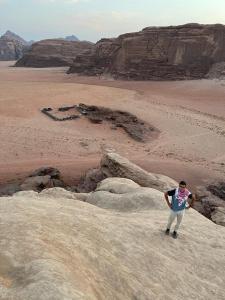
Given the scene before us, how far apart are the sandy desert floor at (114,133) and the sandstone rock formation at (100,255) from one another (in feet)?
42.6

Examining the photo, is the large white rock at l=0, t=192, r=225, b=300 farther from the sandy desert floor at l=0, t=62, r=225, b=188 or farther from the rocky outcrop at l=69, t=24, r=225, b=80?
the rocky outcrop at l=69, t=24, r=225, b=80

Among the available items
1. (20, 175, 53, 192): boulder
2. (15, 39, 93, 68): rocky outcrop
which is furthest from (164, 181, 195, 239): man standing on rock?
(15, 39, 93, 68): rocky outcrop

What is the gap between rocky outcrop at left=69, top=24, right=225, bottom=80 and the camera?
6178 cm

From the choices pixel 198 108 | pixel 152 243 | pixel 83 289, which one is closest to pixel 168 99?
pixel 198 108

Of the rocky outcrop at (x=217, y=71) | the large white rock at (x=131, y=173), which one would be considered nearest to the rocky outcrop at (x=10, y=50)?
the rocky outcrop at (x=217, y=71)

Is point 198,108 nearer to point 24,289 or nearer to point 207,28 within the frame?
point 207,28

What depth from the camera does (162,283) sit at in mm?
9602

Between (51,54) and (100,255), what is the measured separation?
95.9 meters

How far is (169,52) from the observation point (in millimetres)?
63531

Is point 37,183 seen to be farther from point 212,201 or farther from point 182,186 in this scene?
point 182,186

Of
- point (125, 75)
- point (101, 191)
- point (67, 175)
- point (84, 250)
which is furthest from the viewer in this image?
point (125, 75)

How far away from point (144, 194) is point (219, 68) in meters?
48.2

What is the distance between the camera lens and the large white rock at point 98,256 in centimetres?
759

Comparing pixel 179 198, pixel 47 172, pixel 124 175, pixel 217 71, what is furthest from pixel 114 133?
pixel 217 71
